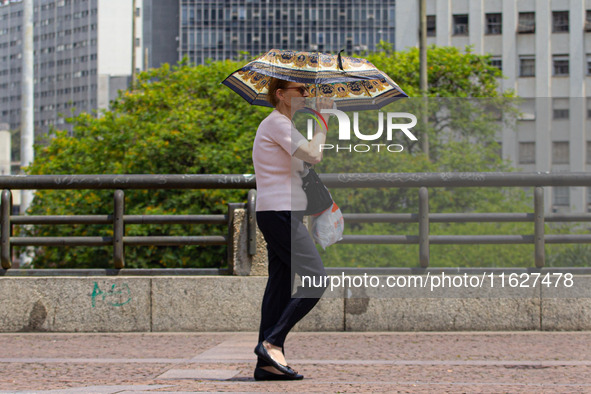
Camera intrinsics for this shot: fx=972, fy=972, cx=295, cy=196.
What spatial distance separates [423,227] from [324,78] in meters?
2.46

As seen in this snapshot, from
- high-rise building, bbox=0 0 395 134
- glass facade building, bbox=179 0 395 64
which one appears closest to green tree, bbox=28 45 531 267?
high-rise building, bbox=0 0 395 134

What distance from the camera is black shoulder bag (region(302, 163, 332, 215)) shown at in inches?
212

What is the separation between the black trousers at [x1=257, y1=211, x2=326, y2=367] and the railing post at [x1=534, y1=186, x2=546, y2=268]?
278cm

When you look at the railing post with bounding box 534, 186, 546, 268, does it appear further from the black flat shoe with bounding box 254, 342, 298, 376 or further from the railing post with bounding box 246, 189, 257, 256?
the black flat shoe with bounding box 254, 342, 298, 376

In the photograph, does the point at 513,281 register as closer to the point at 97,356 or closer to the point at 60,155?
the point at 97,356

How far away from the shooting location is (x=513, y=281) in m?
7.49

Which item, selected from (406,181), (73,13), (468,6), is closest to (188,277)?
(406,181)

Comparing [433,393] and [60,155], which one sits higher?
[60,155]

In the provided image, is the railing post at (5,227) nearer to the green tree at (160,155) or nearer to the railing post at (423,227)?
the railing post at (423,227)

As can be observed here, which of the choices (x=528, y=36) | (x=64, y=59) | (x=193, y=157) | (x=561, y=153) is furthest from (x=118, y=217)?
(x=64, y=59)

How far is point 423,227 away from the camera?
7.58m

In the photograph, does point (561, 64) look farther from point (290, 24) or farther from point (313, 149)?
point (313, 149)

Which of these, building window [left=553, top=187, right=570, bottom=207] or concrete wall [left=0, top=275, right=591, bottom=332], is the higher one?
building window [left=553, top=187, right=570, bottom=207]

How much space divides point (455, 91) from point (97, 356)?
29074 mm
